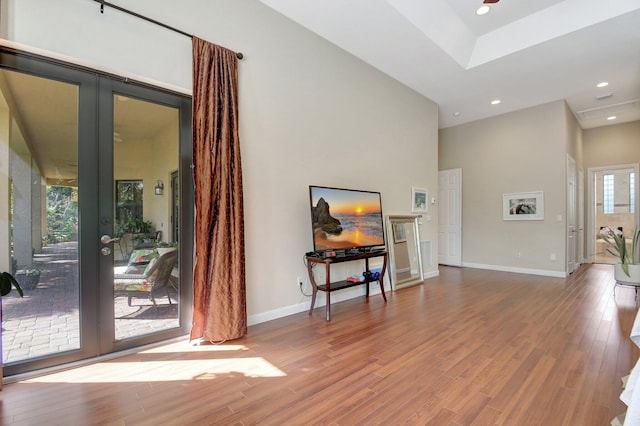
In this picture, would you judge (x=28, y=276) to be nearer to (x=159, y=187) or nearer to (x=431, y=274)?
(x=159, y=187)

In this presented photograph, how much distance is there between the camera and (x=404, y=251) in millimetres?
5215

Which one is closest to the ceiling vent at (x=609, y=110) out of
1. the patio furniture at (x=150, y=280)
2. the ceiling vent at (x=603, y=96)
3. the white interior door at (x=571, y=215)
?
the ceiling vent at (x=603, y=96)

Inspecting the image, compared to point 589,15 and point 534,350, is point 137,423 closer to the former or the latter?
point 534,350

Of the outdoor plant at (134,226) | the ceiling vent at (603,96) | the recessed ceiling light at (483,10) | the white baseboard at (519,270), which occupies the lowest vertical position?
the white baseboard at (519,270)

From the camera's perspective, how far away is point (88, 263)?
7.95 ft

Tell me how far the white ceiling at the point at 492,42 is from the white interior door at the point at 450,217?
7.26 ft

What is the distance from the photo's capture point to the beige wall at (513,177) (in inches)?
238

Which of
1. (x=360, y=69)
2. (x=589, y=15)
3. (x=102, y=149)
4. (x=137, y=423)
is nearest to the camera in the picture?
(x=137, y=423)

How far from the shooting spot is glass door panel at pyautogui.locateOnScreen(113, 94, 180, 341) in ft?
8.53

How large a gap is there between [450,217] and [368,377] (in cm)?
607

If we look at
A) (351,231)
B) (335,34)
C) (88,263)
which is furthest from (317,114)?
(88,263)

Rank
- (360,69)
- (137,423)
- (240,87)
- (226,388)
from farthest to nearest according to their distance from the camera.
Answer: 1. (360,69)
2. (240,87)
3. (226,388)
4. (137,423)

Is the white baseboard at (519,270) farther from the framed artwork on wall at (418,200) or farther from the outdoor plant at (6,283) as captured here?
the outdoor plant at (6,283)

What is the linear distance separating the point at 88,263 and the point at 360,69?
4220mm
